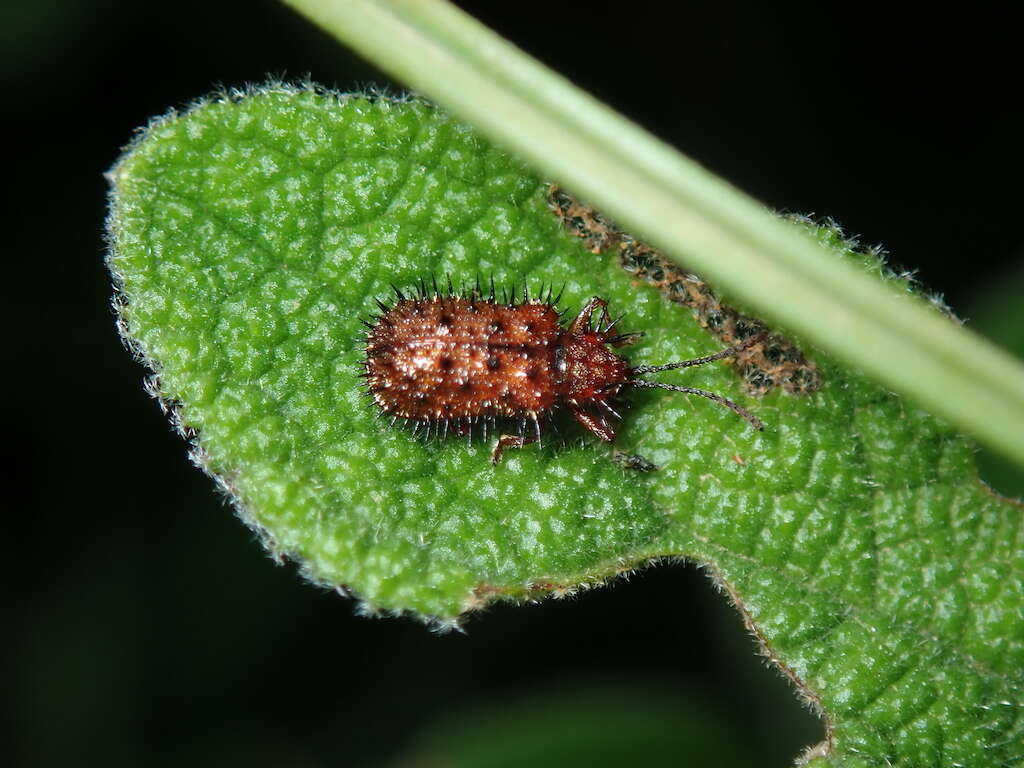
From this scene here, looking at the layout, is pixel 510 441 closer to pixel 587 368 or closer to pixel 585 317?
pixel 587 368

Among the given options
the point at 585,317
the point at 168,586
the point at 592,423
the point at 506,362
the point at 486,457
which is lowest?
the point at 168,586

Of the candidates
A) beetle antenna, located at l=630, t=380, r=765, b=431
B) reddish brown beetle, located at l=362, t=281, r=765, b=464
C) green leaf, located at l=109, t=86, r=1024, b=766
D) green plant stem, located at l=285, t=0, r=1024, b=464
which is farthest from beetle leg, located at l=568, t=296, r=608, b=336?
green plant stem, located at l=285, t=0, r=1024, b=464

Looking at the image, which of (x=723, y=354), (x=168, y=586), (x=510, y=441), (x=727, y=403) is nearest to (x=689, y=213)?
(x=723, y=354)

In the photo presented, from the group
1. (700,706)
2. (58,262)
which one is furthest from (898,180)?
(58,262)

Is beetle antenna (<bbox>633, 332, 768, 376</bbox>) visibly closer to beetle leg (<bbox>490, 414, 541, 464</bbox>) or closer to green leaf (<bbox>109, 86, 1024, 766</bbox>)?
green leaf (<bbox>109, 86, 1024, 766</bbox>)

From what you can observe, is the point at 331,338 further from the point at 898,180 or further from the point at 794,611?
the point at 898,180
